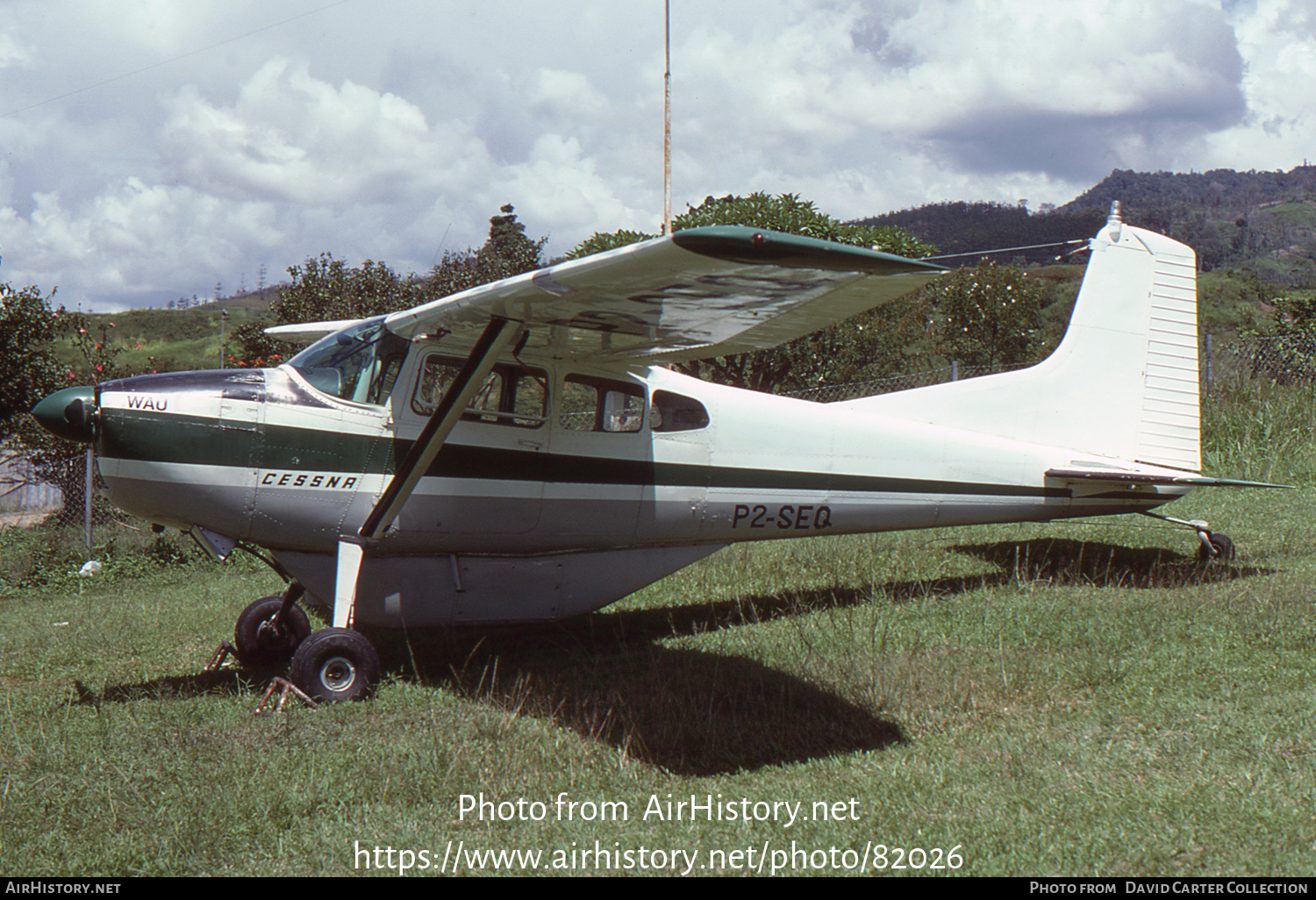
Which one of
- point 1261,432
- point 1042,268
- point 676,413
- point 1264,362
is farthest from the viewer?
point 1042,268

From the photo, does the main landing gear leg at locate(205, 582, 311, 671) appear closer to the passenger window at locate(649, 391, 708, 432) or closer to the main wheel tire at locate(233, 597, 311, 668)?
the main wheel tire at locate(233, 597, 311, 668)

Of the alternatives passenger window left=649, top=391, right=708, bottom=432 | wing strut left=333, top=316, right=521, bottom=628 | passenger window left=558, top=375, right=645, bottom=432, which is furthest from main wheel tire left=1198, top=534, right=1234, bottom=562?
wing strut left=333, top=316, right=521, bottom=628

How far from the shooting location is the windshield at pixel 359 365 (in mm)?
6008

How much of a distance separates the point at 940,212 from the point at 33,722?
169 meters

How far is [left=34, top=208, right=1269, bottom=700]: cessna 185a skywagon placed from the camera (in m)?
5.42

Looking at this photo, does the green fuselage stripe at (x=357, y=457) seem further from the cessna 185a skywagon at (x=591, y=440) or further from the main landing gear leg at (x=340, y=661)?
the main landing gear leg at (x=340, y=661)

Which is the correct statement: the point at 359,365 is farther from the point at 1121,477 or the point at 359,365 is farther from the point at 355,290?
the point at 355,290

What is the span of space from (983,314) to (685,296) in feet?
84.9

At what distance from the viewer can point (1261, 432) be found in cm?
1326

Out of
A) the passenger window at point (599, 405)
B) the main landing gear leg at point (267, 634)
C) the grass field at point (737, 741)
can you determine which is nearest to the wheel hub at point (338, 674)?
the grass field at point (737, 741)

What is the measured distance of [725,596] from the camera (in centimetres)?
869

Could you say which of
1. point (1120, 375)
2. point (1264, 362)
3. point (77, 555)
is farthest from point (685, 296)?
point (1264, 362)

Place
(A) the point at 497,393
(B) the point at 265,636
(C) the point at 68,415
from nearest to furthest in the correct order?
(C) the point at 68,415
(A) the point at 497,393
(B) the point at 265,636

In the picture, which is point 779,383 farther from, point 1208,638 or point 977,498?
point 1208,638
